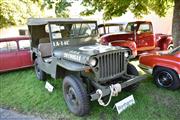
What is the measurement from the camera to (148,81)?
5.49 meters

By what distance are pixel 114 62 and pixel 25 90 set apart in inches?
118

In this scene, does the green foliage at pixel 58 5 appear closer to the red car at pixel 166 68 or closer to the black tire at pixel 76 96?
the black tire at pixel 76 96

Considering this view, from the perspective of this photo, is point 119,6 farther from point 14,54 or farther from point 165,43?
point 14,54

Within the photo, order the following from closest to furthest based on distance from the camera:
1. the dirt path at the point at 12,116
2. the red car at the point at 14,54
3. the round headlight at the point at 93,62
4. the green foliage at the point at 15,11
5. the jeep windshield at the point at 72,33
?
the round headlight at the point at 93,62
the dirt path at the point at 12,116
the jeep windshield at the point at 72,33
the red car at the point at 14,54
the green foliage at the point at 15,11

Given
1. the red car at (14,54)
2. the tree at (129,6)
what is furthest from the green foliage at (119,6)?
the red car at (14,54)

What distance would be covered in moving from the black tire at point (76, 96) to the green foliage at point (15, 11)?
31.0ft

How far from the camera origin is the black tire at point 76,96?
148 inches

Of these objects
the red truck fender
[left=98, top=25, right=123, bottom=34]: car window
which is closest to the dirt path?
[left=98, top=25, right=123, bottom=34]: car window

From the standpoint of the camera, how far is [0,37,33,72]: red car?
23.0ft

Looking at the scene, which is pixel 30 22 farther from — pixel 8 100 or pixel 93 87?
pixel 93 87

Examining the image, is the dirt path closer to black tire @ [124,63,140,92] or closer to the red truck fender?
black tire @ [124,63,140,92]

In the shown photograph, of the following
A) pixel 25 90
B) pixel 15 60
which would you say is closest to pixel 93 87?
pixel 25 90

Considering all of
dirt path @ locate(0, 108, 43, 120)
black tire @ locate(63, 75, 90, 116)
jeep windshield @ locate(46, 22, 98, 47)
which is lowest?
dirt path @ locate(0, 108, 43, 120)

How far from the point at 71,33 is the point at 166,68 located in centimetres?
247
